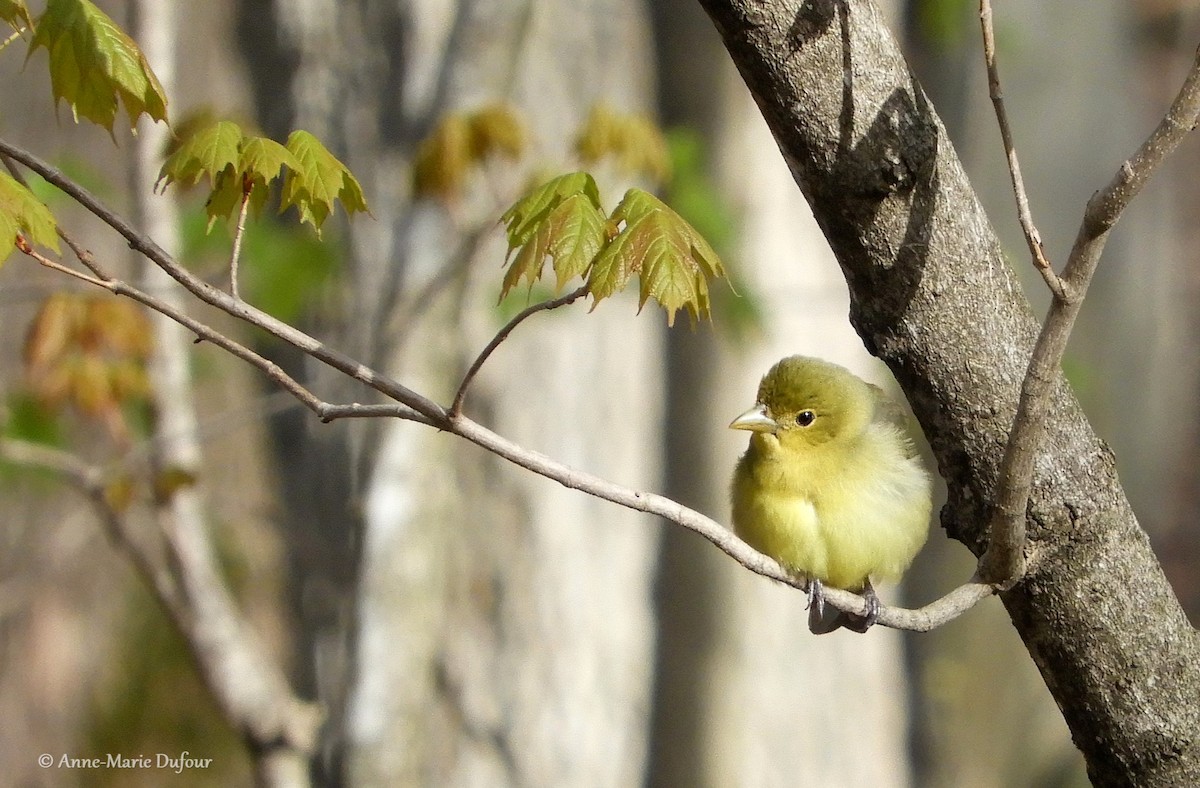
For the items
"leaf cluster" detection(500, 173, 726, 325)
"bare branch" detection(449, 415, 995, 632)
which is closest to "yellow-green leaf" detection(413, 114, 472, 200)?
"leaf cluster" detection(500, 173, 726, 325)

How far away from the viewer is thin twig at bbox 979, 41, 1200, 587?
1.61 meters

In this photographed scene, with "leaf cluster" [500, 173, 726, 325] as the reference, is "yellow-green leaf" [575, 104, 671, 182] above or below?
above

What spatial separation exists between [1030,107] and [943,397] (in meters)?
5.23

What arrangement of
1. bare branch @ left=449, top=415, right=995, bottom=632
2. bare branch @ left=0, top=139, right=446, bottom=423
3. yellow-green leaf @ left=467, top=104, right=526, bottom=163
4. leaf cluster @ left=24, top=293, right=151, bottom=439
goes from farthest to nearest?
yellow-green leaf @ left=467, top=104, right=526, bottom=163, leaf cluster @ left=24, top=293, right=151, bottom=439, bare branch @ left=449, top=415, right=995, bottom=632, bare branch @ left=0, top=139, right=446, bottom=423

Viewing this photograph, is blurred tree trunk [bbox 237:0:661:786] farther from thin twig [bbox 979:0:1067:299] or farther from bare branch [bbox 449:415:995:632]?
thin twig [bbox 979:0:1067:299]

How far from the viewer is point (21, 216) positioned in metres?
1.62

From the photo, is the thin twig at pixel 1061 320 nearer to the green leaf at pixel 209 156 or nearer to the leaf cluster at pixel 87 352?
the green leaf at pixel 209 156

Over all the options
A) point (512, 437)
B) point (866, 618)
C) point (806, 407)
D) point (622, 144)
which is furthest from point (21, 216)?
point (512, 437)

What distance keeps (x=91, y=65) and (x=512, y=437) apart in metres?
3.04

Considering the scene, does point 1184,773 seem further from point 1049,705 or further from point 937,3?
point 1049,705

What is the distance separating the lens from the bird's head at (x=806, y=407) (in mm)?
2969

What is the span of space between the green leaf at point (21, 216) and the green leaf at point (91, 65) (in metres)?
0.21

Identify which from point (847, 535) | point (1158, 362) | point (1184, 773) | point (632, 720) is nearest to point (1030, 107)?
point (1158, 362)

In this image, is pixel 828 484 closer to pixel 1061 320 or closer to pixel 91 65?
pixel 1061 320
